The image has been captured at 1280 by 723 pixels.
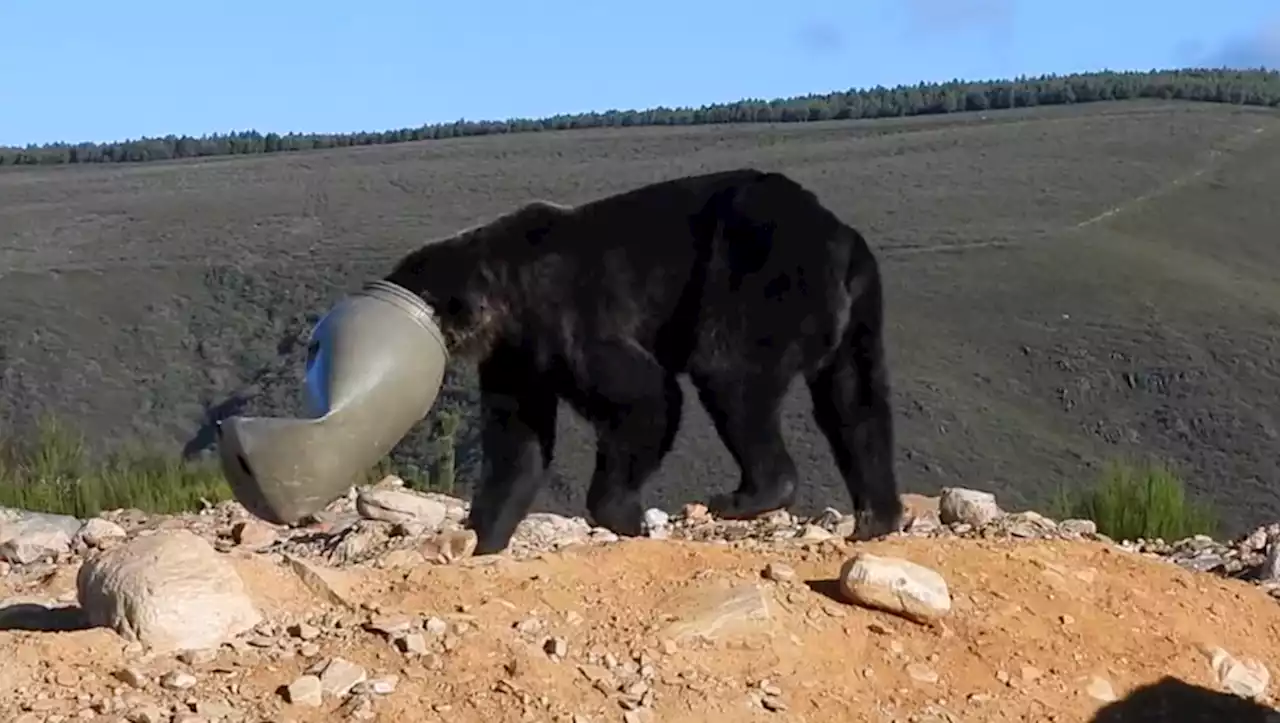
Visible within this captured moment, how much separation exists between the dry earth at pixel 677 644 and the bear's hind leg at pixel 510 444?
63cm

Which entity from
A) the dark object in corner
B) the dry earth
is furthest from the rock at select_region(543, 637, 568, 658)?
the dark object in corner

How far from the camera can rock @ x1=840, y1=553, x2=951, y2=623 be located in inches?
256

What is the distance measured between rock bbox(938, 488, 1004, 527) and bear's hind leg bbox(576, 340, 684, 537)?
190 centimetres

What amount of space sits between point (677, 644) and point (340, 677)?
1067 mm

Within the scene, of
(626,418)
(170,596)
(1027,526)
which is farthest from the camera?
(1027,526)

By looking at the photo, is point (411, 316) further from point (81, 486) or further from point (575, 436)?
point (575, 436)

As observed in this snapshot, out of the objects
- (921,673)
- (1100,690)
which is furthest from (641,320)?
(1100,690)

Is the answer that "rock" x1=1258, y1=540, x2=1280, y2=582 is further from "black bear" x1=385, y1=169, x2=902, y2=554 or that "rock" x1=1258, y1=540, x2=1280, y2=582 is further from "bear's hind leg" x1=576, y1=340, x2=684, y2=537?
"bear's hind leg" x1=576, y1=340, x2=684, y2=537

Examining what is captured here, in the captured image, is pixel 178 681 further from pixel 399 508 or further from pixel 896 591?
pixel 399 508

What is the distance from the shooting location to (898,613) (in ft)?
21.5

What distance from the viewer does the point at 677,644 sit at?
20.2 ft

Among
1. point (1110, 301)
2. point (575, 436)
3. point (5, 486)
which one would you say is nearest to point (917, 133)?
point (1110, 301)

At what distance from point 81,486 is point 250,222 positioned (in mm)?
17625

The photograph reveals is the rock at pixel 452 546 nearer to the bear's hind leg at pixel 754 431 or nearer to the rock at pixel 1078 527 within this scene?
the bear's hind leg at pixel 754 431
